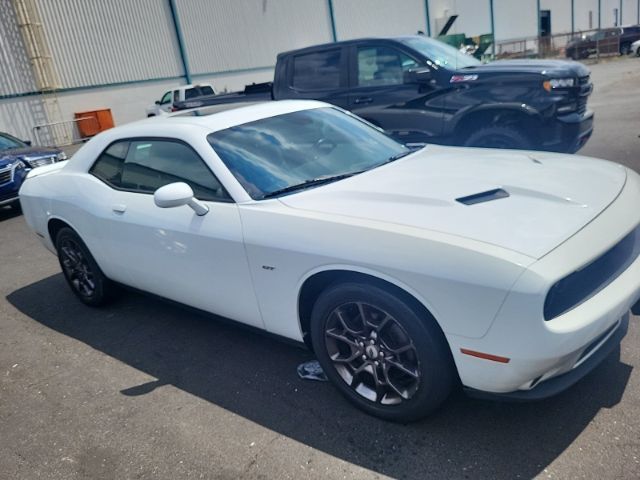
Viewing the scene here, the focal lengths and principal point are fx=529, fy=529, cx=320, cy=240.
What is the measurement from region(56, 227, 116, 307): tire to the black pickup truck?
3.78 m

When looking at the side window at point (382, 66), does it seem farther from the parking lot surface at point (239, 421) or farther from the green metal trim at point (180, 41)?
the green metal trim at point (180, 41)

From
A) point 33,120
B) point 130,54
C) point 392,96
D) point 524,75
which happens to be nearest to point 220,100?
point 392,96

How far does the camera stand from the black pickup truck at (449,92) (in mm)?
5676

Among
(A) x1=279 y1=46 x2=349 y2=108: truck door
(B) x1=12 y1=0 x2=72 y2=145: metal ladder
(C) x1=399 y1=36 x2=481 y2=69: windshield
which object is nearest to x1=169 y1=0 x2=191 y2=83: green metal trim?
(B) x1=12 y1=0 x2=72 y2=145: metal ladder

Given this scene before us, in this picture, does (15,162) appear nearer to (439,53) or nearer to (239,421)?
(439,53)

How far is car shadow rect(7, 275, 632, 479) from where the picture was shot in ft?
7.96

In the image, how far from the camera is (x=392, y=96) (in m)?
6.45

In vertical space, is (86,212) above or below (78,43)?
below

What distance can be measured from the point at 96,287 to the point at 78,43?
1906 centimetres

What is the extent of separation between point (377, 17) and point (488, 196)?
33614mm

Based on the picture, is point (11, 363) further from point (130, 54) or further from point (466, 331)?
point (130, 54)

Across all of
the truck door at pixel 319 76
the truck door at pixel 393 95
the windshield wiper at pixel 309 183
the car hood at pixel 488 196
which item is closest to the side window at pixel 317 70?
the truck door at pixel 319 76

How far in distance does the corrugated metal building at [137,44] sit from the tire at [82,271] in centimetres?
1697

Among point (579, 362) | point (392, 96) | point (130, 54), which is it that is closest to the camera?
point (579, 362)
